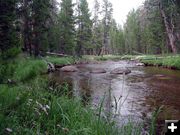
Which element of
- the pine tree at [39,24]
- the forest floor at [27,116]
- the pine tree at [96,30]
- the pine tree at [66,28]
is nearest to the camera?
the forest floor at [27,116]

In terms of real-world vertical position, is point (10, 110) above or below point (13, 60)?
below

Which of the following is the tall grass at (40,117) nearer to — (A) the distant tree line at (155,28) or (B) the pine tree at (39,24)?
(B) the pine tree at (39,24)

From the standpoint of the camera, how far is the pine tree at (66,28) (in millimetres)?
39562

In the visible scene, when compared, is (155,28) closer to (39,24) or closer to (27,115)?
(39,24)

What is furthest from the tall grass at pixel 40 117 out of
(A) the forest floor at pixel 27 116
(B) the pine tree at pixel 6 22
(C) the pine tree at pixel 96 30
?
(C) the pine tree at pixel 96 30

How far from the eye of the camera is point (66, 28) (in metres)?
40.2

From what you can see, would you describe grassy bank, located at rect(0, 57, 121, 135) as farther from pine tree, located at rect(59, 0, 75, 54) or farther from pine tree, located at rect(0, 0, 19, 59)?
pine tree, located at rect(59, 0, 75, 54)

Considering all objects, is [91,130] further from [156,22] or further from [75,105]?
[156,22]

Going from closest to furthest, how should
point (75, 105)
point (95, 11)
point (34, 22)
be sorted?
point (75, 105), point (34, 22), point (95, 11)

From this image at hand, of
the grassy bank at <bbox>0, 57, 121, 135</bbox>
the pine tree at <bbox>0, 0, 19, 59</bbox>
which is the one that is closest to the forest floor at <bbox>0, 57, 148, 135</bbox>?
the grassy bank at <bbox>0, 57, 121, 135</bbox>

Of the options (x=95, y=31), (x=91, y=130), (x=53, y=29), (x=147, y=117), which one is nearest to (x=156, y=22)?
(x=53, y=29)

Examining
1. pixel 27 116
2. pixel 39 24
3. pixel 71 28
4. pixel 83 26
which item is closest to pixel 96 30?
pixel 83 26

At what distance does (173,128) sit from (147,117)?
18.8 feet

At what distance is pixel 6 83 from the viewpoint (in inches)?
136
